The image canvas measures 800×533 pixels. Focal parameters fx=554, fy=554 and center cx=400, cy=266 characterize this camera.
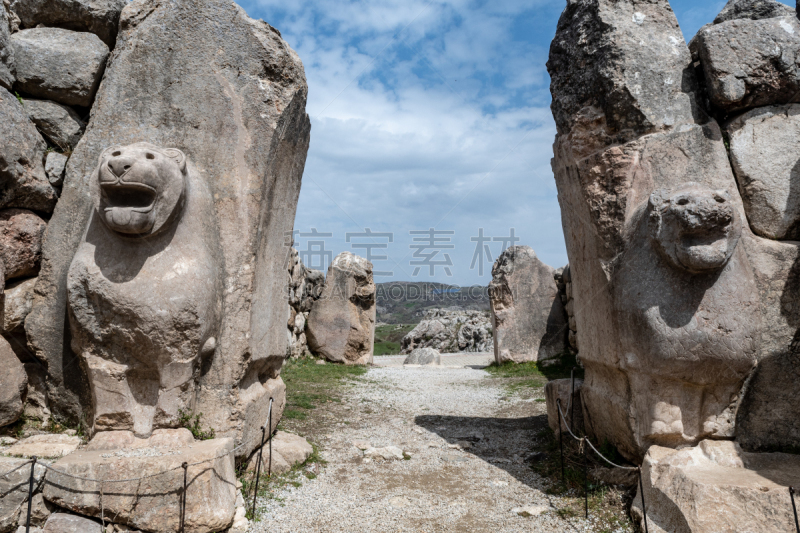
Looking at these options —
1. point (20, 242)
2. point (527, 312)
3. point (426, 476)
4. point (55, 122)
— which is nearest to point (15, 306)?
point (20, 242)

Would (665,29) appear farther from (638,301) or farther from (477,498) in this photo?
(477,498)

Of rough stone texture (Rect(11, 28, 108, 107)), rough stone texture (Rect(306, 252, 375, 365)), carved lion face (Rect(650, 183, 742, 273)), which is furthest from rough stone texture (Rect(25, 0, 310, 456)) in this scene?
rough stone texture (Rect(306, 252, 375, 365))

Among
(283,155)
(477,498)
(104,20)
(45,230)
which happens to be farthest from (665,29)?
(45,230)

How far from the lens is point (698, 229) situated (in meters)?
3.01

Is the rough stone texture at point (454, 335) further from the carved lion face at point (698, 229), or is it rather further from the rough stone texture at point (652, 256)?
the carved lion face at point (698, 229)

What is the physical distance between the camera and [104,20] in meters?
4.08

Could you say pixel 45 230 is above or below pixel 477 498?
above

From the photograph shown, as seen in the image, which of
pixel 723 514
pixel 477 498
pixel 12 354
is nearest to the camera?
pixel 723 514

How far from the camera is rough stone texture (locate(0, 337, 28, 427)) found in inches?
130

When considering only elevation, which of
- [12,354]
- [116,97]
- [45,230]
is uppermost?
[116,97]

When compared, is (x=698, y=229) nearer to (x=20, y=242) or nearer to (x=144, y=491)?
(x=144, y=491)

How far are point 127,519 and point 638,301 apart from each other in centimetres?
298

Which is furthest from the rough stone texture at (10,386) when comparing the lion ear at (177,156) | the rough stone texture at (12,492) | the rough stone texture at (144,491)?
the lion ear at (177,156)

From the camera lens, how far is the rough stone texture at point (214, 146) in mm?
3406
